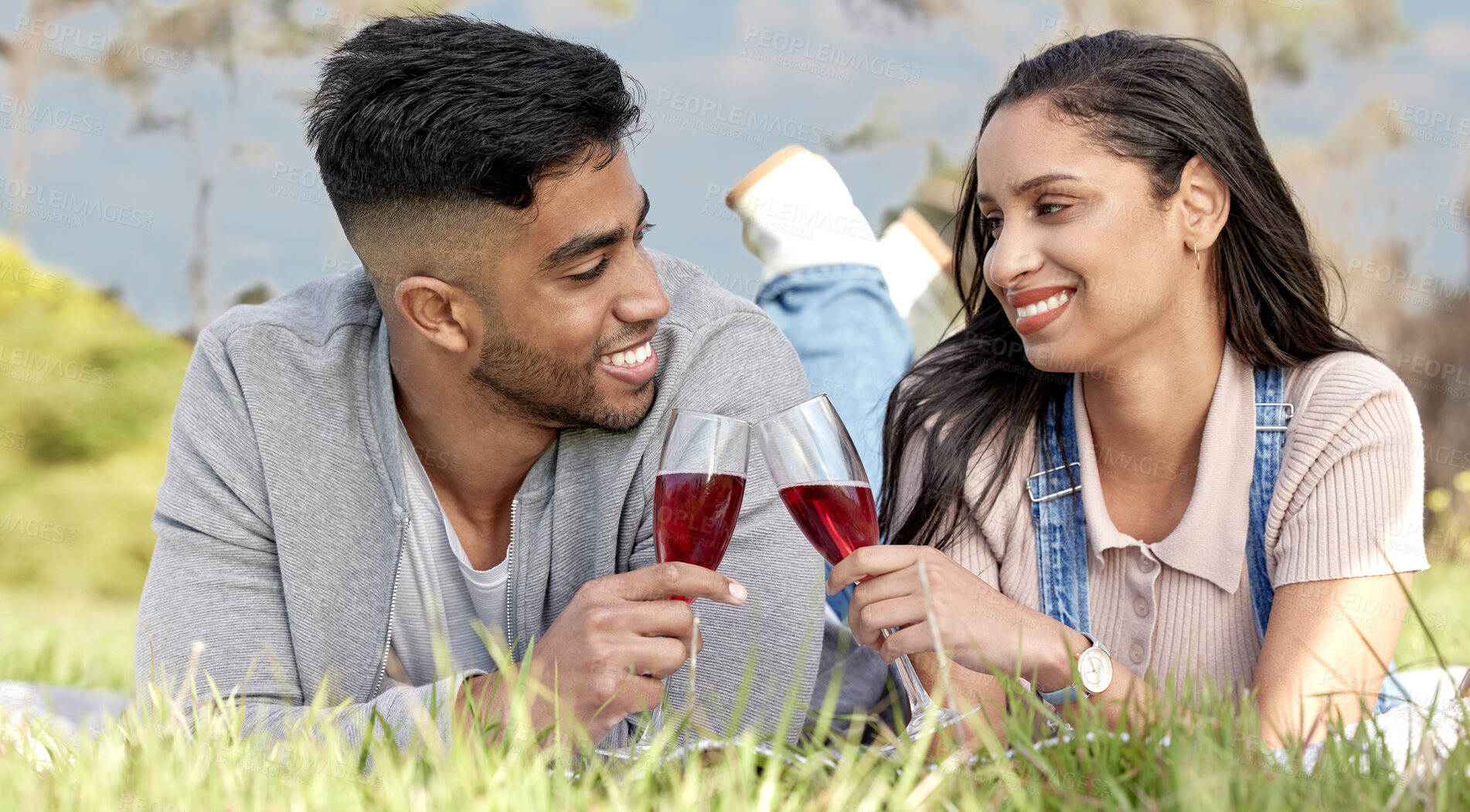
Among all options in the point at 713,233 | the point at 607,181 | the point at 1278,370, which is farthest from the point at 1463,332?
the point at 607,181

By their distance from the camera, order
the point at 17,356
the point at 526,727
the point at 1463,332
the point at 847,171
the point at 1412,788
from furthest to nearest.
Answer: the point at 847,171 < the point at 17,356 < the point at 1463,332 < the point at 526,727 < the point at 1412,788

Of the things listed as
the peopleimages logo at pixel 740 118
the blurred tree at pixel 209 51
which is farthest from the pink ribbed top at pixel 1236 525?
the blurred tree at pixel 209 51

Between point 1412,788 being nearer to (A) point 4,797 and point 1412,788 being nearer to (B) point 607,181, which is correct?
(A) point 4,797

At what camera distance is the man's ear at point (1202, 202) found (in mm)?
2402

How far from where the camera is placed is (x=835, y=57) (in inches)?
325

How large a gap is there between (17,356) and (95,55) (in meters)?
2.66

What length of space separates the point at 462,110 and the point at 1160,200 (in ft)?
4.66

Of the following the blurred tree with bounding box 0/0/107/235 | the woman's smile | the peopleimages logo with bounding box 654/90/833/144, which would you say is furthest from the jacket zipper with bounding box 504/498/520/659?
the blurred tree with bounding box 0/0/107/235

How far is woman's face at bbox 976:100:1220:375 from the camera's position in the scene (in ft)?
7.51

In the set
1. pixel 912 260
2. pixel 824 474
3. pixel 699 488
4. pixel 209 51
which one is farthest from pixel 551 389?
pixel 209 51

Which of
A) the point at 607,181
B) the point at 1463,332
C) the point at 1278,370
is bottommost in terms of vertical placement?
the point at 1278,370

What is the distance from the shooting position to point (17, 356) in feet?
29.7

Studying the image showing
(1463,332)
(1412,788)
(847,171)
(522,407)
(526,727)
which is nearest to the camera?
(1412,788)

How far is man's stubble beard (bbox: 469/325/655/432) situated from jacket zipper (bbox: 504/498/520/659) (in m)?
0.20
